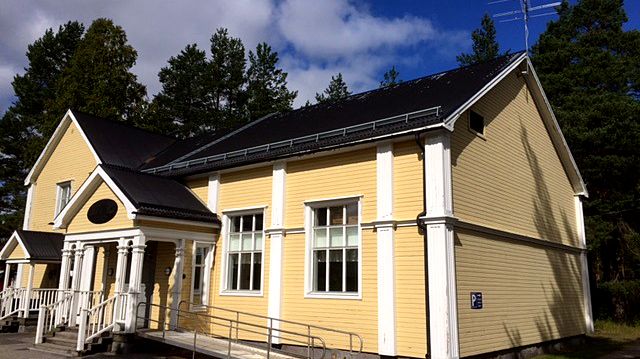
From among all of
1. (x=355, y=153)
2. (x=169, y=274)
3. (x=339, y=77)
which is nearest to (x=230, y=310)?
(x=169, y=274)

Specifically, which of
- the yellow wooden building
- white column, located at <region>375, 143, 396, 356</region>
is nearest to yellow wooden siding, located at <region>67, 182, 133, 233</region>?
the yellow wooden building

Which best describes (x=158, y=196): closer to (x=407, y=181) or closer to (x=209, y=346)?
(x=209, y=346)

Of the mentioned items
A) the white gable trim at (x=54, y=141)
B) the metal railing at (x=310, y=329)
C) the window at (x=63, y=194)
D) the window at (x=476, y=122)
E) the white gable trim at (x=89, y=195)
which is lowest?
the metal railing at (x=310, y=329)

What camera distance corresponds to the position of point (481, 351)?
11516mm

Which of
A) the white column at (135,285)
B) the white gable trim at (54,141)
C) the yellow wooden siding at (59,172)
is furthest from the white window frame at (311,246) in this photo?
the white gable trim at (54,141)

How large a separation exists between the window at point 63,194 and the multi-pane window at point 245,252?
9513 millimetres

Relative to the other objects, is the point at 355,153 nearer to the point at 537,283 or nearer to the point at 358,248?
the point at 358,248


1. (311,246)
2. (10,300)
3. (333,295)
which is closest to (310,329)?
A: (333,295)

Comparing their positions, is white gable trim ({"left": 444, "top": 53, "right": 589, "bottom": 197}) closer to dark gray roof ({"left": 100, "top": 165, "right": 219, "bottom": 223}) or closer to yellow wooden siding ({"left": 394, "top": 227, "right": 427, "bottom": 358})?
yellow wooden siding ({"left": 394, "top": 227, "right": 427, "bottom": 358})

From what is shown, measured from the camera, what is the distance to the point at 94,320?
13000 mm

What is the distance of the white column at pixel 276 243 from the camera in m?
13.3

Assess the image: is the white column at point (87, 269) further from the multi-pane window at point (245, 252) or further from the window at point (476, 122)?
the window at point (476, 122)

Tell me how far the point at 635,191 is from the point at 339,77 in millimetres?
24240

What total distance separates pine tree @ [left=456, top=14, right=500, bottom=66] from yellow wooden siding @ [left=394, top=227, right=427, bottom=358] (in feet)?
92.4
